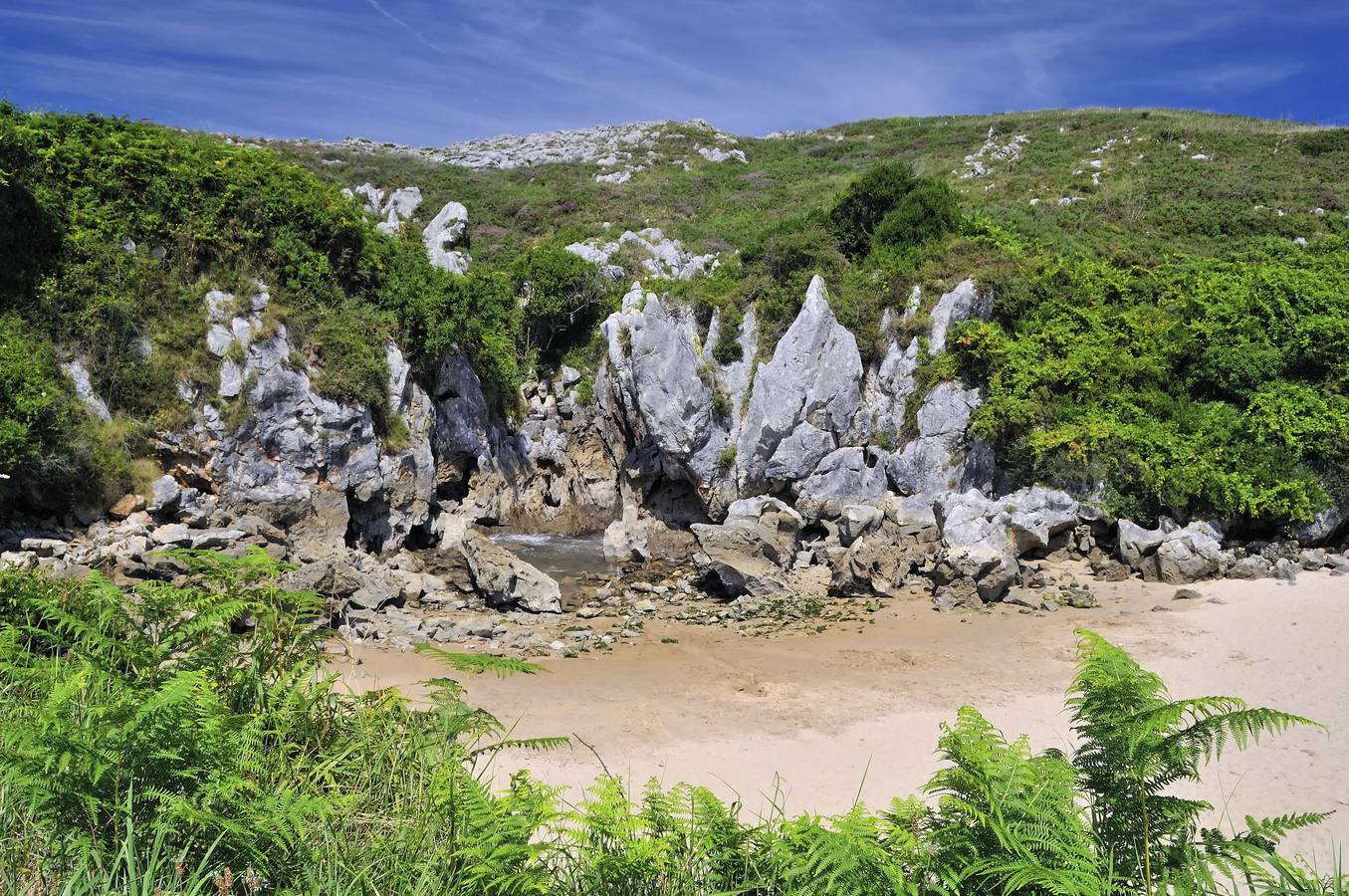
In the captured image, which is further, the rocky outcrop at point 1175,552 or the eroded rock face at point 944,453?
the eroded rock face at point 944,453

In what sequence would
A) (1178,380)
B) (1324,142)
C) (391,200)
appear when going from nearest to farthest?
(1178,380) < (1324,142) < (391,200)

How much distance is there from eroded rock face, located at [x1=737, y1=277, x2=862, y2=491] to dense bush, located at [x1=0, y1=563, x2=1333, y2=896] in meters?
18.8

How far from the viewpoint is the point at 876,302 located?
2372 centimetres

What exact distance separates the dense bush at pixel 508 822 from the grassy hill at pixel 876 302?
15.3 metres

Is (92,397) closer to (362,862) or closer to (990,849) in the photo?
(362,862)

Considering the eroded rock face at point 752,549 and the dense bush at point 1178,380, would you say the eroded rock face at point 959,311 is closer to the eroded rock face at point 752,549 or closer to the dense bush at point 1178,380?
the dense bush at point 1178,380

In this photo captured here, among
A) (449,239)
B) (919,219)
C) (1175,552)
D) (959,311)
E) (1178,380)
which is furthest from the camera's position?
(449,239)

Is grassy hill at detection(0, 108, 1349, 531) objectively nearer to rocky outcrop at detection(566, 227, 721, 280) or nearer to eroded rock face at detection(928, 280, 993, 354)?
eroded rock face at detection(928, 280, 993, 354)

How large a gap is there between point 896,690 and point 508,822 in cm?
952

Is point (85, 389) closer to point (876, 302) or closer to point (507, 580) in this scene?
point (507, 580)

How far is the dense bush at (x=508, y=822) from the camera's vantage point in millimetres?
3016

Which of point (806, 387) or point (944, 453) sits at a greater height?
point (806, 387)

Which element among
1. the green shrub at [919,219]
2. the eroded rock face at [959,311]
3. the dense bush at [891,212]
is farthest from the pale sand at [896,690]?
the dense bush at [891,212]

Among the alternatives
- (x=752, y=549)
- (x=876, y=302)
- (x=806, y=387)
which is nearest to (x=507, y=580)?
(x=752, y=549)
